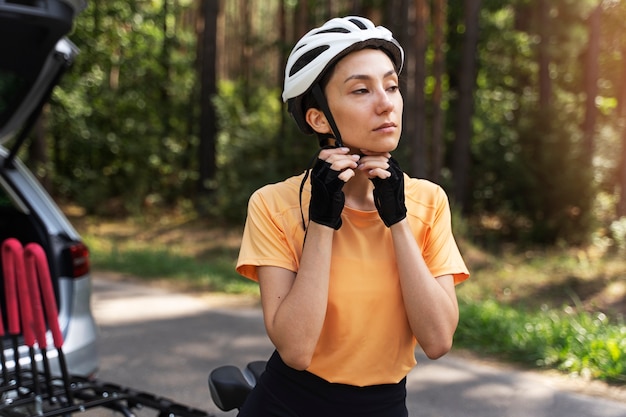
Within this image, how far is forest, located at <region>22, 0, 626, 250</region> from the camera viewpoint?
16.4m

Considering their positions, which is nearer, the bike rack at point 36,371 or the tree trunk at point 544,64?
the bike rack at point 36,371

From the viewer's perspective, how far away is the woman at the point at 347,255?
6.28 ft

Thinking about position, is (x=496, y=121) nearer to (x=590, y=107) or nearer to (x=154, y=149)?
(x=590, y=107)

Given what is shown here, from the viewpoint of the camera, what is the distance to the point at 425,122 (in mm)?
17172

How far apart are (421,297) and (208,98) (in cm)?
1800

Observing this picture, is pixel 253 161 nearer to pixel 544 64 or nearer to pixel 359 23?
pixel 544 64

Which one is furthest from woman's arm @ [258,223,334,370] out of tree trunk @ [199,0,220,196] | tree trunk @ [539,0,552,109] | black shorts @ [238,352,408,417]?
tree trunk @ [539,0,552,109]

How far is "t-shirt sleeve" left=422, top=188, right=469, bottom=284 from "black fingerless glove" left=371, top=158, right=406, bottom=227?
0.20 m

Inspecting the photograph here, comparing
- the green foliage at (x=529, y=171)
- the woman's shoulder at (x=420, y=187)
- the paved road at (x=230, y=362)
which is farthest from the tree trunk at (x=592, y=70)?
the woman's shoulder at (x=420, y=187)

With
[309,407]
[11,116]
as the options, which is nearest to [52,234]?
[11,116]

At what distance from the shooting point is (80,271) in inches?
173

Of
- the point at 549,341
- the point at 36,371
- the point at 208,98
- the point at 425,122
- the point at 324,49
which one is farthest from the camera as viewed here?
the point at 208,98

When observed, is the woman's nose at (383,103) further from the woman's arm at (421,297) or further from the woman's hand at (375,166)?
the woman's arm at (421,297)

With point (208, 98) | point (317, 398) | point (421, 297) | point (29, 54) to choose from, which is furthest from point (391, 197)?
point (208, 98)
